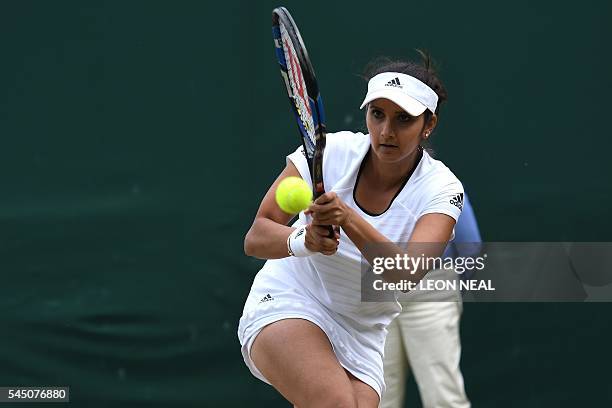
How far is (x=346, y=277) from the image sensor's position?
345cm

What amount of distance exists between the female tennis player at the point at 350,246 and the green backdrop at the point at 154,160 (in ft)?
4.25

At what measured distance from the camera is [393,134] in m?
3.28

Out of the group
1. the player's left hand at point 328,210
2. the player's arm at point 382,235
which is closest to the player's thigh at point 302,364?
the player's arm at point 382,235

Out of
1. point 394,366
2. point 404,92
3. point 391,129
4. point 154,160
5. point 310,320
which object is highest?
point 154,160

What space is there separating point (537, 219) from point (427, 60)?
169cm

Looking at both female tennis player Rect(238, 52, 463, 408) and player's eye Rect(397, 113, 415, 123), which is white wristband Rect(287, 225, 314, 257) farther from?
player's eye Rect(397, 113, 415, 123)

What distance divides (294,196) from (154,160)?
199 centimetres

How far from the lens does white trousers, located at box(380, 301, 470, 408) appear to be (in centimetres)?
449

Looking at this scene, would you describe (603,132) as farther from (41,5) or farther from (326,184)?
(41,5)

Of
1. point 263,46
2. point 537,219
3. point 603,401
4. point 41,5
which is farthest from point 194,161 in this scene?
point 603,401

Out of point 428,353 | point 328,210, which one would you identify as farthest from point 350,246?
point 428,353

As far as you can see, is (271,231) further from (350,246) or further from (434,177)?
(434,177)

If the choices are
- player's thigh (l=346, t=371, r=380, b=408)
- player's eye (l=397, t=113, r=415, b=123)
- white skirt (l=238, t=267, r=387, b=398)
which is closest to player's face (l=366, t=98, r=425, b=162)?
player's eye (l=397, t=113, r=415, b=123)

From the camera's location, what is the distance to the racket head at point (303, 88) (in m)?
2.98
